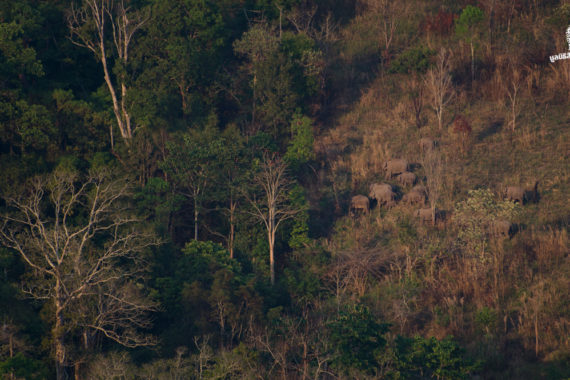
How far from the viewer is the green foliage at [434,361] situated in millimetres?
31000

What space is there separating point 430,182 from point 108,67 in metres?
24.6

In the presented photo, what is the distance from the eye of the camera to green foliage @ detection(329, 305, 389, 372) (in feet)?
104

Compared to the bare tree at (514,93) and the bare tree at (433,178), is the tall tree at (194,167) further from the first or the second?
the bare tree at (514,93)

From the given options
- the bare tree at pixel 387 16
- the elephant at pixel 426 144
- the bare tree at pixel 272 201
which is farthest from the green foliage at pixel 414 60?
the bare tree at pixel 272 201

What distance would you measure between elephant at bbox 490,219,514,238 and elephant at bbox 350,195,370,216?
25.2ft

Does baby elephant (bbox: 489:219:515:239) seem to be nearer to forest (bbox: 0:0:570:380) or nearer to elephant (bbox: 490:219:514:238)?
elephant (bbox: 490:219:514:238)

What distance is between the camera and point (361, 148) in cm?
5219

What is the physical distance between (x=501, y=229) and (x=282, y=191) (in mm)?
12180

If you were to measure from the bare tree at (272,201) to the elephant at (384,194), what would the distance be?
5252mm

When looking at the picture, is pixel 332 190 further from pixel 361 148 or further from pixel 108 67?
pixel 108 67

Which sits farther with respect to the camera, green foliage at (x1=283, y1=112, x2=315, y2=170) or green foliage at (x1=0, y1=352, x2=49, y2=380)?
green foliage at (x1=283, y1=112, x2=315, y2=170)

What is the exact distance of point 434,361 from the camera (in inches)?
1228

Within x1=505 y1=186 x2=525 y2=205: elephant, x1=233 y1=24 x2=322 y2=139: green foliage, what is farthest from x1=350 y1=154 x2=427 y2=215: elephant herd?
x1=233 y1=24 x2=322 y2=139: green foliage

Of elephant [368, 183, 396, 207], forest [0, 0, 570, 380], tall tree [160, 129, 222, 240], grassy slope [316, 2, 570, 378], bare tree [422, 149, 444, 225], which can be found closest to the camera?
forest [0, 0, 570, 380]
